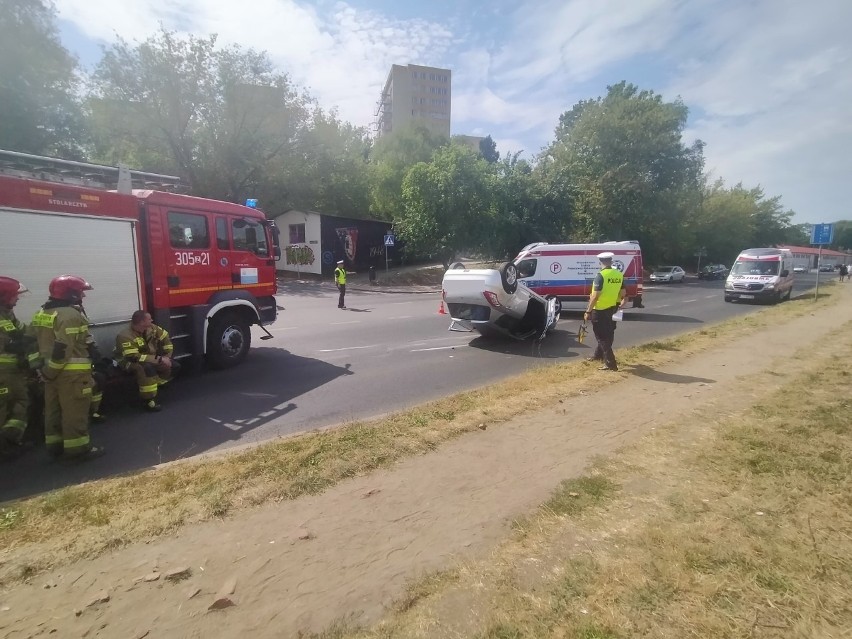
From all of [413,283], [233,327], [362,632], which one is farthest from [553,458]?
[413,283]

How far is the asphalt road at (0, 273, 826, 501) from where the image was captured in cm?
484

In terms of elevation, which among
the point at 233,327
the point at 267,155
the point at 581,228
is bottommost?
the point at 233,327

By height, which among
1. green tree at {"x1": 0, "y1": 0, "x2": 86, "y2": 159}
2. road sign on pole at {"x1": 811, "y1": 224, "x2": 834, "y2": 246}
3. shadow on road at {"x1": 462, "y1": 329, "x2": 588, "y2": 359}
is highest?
green tree at {"x1": 0, "y1": 0, "x2": 86, "y2": 159}

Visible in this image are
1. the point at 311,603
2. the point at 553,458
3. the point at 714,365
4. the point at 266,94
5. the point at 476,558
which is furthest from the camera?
the point at 266,94

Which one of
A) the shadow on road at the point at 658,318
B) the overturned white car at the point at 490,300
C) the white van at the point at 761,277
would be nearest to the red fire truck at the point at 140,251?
the overturned white car at the point at 490,300

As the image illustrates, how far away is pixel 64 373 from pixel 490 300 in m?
7.12

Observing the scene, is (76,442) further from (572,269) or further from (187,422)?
(572,269)

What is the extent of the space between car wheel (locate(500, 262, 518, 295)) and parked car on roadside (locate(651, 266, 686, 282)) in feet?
105

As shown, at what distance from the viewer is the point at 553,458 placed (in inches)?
168

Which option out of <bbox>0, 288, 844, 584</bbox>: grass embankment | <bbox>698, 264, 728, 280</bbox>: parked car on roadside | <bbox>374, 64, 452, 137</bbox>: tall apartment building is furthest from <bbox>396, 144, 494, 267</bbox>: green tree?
<bbox>374, 64, 452, 137</bbox>: tall apartment building

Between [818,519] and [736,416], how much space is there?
226 centimetres

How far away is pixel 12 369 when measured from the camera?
4.73m

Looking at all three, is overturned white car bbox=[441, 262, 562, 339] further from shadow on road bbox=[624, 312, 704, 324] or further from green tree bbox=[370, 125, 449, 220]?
green tree bbox=[370, 125, 449, 220]

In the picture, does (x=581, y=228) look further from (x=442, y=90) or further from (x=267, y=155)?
(x=442, y=90)
